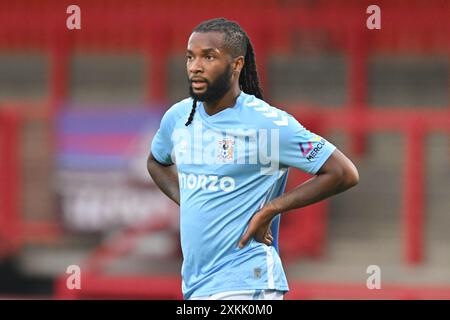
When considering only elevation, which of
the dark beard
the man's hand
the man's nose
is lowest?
the man's hand

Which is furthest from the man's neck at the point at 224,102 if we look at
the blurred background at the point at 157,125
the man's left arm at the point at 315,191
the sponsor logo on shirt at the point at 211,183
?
the blurred background at the point at 157,125

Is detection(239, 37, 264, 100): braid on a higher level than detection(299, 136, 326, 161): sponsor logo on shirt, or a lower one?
higher

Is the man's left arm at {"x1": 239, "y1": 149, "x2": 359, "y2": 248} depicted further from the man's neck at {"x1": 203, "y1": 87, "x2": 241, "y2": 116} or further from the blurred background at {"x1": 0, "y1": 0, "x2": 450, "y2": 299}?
the blurred background at {"x1": 0, "y1": 0, "x2": 450, "y2": 299}

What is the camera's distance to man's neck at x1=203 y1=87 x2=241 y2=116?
5641 mm

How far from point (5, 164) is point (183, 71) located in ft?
8.08

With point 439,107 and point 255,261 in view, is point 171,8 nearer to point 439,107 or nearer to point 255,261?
point 439,107

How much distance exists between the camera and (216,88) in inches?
218

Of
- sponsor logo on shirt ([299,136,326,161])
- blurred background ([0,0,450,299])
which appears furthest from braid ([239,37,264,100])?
blurred background ([0,0,450,299])

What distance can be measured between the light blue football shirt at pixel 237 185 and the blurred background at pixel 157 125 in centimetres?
416

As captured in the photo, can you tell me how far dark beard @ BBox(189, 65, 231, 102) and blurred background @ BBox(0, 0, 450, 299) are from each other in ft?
14.3

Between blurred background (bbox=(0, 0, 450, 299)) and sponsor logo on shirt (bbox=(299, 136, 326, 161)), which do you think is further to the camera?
blurred background (bbox=(0, 0, 450, 299))

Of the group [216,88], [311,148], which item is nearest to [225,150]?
[216,88]

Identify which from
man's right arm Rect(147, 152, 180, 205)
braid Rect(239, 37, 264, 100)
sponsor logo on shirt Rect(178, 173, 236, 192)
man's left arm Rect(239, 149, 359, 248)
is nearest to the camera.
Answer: man's left arm Rect(239, 149, 359, 248)

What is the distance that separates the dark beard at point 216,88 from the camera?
18.1ft
